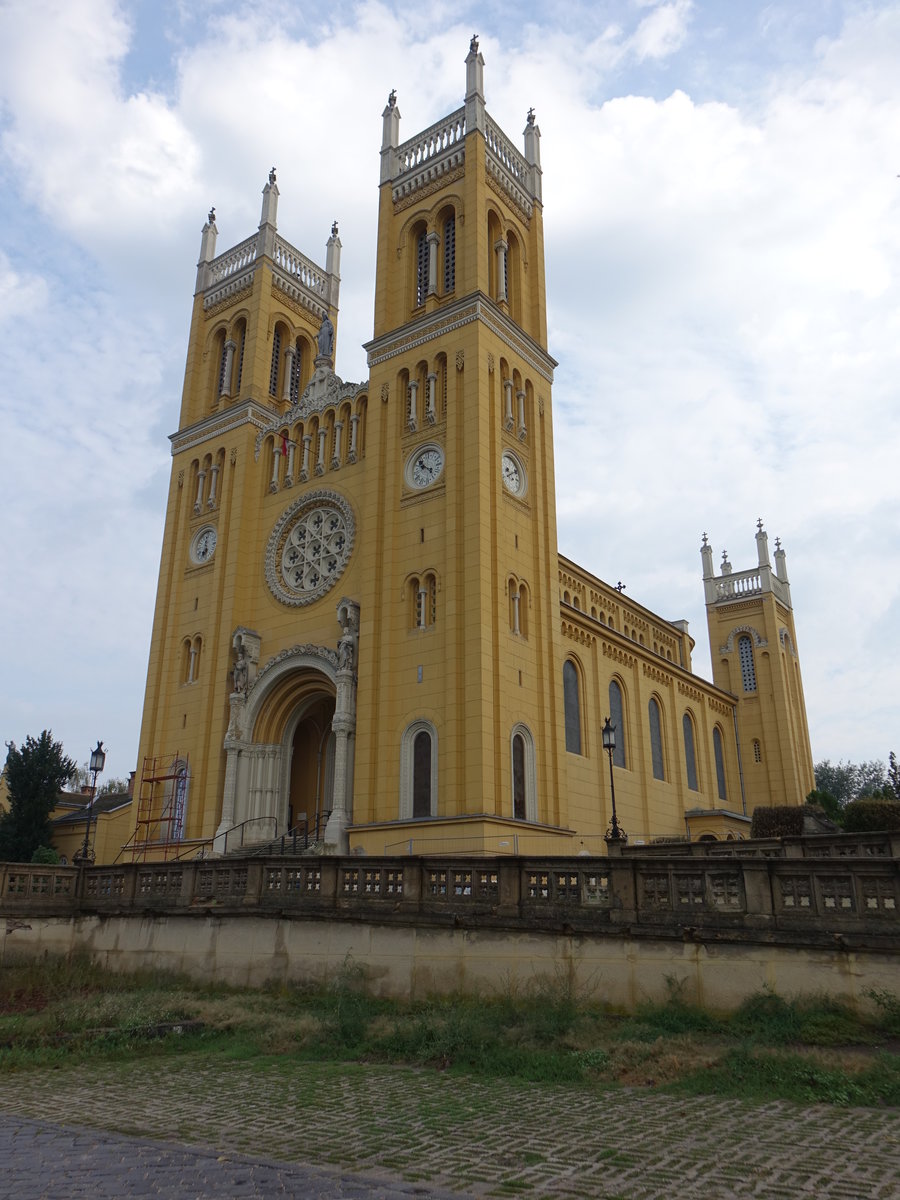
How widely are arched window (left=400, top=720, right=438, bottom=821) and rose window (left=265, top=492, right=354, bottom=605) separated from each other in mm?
7120

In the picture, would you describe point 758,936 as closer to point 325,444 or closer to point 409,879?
point 409,879

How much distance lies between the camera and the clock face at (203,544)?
121 ft

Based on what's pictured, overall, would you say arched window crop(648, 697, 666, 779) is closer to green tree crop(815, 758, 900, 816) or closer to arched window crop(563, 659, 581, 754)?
arched window crop(563, 659, 581, 754)

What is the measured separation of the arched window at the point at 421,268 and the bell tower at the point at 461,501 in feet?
0.26

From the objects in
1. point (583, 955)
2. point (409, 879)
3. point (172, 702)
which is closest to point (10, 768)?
point (172, 702)

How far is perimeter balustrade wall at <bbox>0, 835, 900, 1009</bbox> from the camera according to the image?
11.4 meters

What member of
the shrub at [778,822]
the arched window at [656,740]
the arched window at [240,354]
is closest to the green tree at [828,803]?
the arched window at [656,740]

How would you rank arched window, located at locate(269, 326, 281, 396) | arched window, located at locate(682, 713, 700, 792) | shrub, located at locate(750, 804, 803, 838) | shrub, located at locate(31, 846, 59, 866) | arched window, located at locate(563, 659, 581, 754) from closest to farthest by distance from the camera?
1. shrub, located at locate(750, 804, 803, 838)
2. arched window, located at locate(563, 659, 581, 754)
3. shrub, located at locate(31, 846, 59, 866)
4. arched window, located at locate(269, 326, 281, 396)
5. arched window, located at locate(682, 713, 700, 792)

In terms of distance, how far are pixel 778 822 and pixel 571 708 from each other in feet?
28.3

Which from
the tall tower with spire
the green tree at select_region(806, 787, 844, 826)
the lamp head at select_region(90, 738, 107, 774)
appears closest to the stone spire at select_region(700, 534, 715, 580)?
the tall tower with spire

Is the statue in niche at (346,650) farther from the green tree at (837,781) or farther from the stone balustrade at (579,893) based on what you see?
the green tree at (837,781)

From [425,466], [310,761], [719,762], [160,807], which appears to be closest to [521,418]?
[425,466]

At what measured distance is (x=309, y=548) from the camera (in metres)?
33.8

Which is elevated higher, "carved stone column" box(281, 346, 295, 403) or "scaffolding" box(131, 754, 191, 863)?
"carved stone column" box(281, 346, 295, 403)
